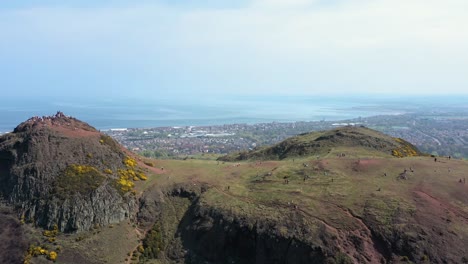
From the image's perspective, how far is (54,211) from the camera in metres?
47.7

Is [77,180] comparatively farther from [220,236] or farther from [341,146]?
[341,146]

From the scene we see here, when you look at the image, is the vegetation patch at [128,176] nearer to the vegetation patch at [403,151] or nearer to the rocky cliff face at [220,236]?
the rocky cliff face at [220,236]

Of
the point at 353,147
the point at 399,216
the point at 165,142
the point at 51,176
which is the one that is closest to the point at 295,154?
the point at 353,147

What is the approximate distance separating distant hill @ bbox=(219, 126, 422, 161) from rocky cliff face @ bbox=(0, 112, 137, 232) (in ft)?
107

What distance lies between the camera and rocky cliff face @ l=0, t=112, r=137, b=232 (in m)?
A: 48.1

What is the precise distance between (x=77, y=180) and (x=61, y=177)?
6.88 ft

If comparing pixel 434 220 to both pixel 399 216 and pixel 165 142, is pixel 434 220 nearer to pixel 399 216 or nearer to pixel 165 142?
pixel 399 216

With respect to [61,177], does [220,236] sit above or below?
below

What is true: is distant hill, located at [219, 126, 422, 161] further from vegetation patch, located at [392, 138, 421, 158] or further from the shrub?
the shrub

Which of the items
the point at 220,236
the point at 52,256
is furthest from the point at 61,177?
the point at 220,236

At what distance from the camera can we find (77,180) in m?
51.9

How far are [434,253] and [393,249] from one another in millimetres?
3727

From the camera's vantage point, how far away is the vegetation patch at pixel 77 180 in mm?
50000

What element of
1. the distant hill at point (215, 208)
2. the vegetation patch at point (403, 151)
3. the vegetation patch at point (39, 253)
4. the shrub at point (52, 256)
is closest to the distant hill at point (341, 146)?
the vegetation patch at point (403, 151)
